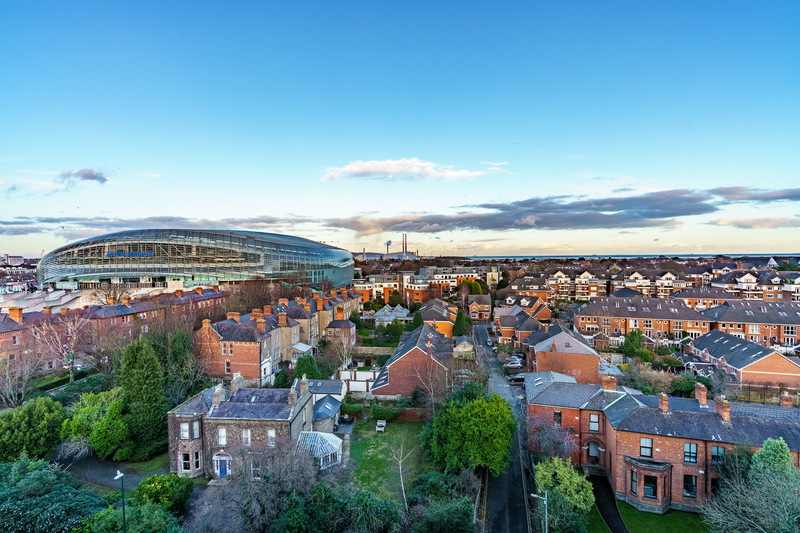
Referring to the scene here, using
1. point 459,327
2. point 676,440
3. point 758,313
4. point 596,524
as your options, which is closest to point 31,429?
point 596,524

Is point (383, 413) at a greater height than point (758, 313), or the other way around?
point (758, 313)

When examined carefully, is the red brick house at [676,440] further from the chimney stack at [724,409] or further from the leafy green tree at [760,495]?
the leafy green tree at [760,495]

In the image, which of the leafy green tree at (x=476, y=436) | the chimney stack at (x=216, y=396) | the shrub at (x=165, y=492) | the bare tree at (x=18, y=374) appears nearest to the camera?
the shrub at (x=165, y=492)

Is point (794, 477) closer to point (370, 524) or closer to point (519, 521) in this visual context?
point (519, 521)

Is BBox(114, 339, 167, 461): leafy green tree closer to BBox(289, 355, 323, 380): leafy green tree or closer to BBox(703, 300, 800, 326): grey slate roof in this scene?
BBox(289, 355, 323, 380): leafy green tree

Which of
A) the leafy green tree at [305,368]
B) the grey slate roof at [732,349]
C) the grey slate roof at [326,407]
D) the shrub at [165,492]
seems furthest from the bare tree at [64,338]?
the grey slate roof at [732,349]

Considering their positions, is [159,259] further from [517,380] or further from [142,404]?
[517,380]
